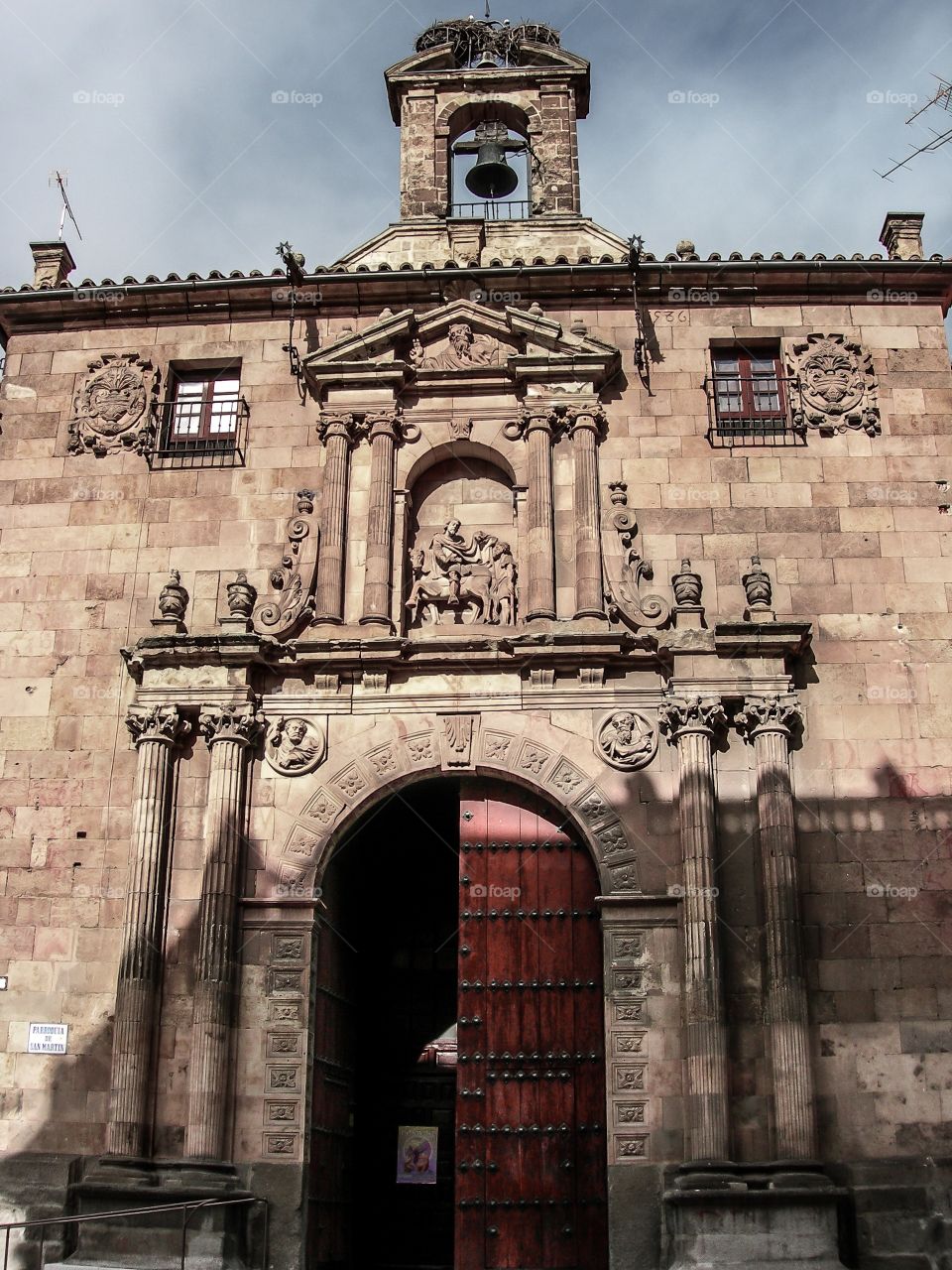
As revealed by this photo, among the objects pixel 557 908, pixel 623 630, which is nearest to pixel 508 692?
pixel 623 630

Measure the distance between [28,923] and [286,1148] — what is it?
3285 mm

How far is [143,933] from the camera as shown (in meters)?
13.0

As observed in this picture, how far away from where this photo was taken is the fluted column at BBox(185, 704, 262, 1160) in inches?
488

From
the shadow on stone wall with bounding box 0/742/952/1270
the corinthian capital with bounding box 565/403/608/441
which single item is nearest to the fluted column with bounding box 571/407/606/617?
the corinthian capital with bounding box 565/403/608/441

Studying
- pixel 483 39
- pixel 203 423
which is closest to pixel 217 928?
pixel 203 423

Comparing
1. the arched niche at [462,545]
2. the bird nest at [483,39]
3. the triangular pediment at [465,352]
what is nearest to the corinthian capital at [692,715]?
the arched niche at [462,545]

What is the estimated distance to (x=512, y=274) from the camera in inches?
612

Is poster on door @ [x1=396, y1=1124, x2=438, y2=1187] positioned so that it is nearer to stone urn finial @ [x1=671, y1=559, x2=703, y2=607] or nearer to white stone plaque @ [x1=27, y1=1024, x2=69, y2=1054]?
white stone plaque @ [x1=27, y1=1024, x2=69, y2=1054]

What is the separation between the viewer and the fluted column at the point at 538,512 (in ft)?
46.0

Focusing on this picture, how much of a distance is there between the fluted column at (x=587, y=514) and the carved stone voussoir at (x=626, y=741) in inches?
43.8

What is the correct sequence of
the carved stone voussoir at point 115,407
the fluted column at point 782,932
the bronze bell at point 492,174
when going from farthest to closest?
the bronze bell at point 492,174 < the carved stone voussoir at point 115,407 < the fluted column at point 782,932

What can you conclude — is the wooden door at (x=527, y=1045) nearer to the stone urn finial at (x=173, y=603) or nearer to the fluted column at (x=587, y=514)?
the fluted column at (x=587, y=514)

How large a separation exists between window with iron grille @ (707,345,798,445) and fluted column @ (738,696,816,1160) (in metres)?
3.18

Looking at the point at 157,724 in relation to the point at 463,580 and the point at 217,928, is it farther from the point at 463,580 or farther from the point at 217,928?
the point at 463,580
